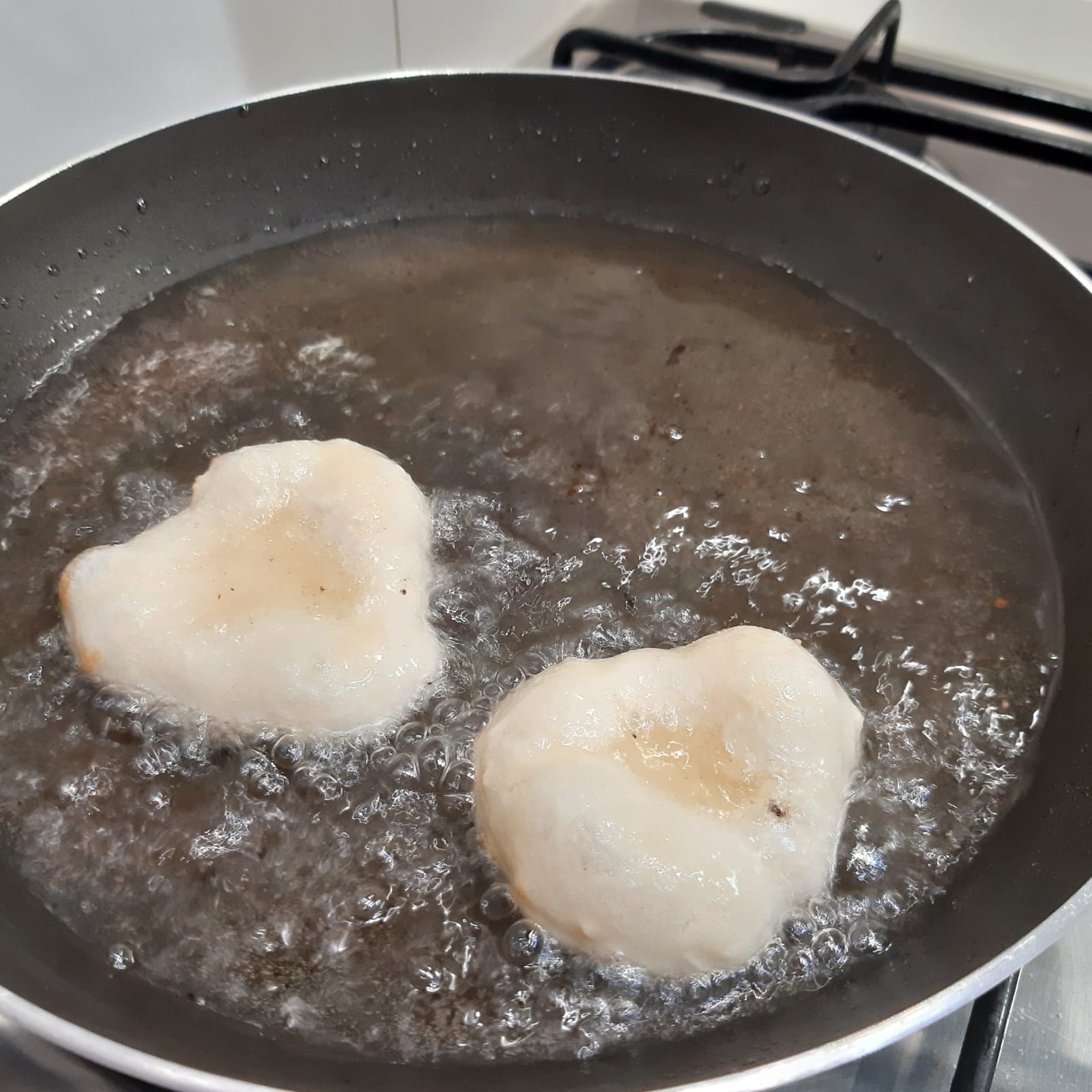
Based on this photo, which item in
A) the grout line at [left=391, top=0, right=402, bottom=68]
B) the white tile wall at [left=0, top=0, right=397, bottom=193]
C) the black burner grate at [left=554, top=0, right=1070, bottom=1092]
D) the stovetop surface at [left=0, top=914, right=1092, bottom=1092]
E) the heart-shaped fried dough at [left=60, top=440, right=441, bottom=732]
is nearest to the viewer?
the stovetop surface at [left=0, top=914, right=1092, bottom=1092]

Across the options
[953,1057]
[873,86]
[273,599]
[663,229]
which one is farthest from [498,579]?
[873,86]

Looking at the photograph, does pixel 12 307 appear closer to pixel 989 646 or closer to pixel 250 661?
pixel 250 661

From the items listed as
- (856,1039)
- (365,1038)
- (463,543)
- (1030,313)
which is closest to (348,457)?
(463,543)

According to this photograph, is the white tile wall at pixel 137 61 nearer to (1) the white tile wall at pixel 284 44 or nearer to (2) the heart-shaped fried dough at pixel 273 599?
(1) the white tile wall at pixel 284 44

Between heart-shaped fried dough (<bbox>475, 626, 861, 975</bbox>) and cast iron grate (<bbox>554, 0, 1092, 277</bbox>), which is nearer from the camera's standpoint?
heart-shaped fried dough (<bbox>475, 626, 861, 975</bbox>)

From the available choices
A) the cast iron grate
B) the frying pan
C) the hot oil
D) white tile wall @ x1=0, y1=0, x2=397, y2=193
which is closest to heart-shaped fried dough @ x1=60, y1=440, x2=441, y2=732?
the hot oil

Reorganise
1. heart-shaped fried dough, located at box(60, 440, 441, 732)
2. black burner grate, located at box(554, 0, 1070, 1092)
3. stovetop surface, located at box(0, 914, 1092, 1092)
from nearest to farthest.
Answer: stovetop surface, located at box(0, 914, 1092, 1092), heart-shaped fried dough, located at box(60, 440, 441, 732), black burner grate, located at box(554, 0, 1070, 1092)

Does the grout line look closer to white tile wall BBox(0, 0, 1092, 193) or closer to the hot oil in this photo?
white tile wall BBox(0, 0, 1092, 193)

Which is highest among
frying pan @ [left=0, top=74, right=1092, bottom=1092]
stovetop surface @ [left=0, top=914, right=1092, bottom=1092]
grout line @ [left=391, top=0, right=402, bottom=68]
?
grout line @ [left=391, top=0, right=402, bottom=68]
